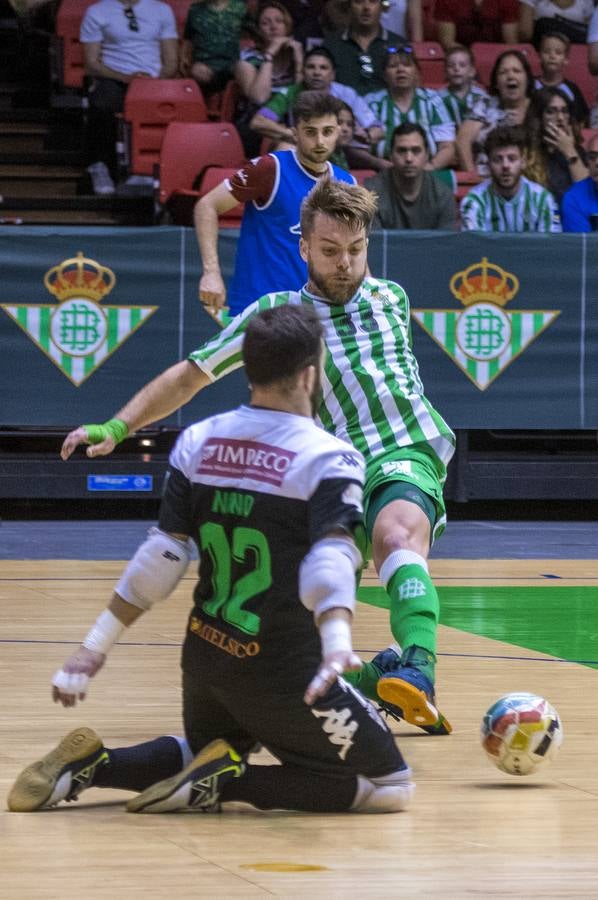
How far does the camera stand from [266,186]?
274 inches

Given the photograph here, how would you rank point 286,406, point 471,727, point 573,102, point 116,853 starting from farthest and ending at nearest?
point 573,102
point 471,727
point 286,406
point 116,853

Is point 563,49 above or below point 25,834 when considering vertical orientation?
above

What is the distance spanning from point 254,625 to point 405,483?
1.28m

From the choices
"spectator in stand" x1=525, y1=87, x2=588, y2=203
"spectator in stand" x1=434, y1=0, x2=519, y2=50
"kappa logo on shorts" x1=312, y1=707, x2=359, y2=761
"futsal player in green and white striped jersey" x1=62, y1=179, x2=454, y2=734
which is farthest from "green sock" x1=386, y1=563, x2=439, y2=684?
"spectator in stand" x1=434, y1=0, x2=519, y2=50

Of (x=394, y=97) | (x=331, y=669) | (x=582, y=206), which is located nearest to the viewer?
(x=331, y=669)

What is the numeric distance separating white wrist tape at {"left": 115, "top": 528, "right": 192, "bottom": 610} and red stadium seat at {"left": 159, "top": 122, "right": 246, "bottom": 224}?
29.3 ft

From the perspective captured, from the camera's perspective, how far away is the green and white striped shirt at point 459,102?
13.4 metres

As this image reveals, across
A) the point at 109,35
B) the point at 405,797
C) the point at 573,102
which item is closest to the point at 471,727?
the point at 405,797

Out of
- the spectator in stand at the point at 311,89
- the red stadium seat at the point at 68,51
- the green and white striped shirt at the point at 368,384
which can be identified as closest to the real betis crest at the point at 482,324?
the spectator in stand at the point at 311,89

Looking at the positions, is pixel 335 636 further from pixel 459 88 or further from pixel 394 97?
pixel 459 88

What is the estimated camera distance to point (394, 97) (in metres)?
13.0

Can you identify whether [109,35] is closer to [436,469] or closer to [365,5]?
[365,5]

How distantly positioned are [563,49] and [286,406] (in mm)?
10578

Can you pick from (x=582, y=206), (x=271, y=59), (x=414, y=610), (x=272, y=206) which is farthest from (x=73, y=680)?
(x=271, y=59)
